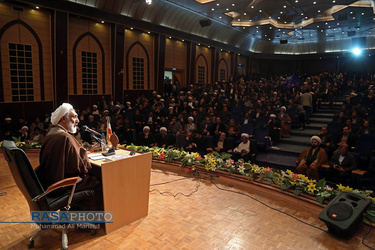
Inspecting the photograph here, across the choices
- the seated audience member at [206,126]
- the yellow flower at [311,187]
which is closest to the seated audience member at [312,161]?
the yellow flower at [311,187]

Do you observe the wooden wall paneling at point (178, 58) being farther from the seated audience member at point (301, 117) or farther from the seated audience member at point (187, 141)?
the seated audience member at point (187, 141)

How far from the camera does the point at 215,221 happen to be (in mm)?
3039

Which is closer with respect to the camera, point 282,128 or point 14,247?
point 14,247

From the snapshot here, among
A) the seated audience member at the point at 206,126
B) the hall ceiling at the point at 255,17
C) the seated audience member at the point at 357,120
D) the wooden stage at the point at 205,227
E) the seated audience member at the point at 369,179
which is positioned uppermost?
the hall ceiling at the point at 255,17

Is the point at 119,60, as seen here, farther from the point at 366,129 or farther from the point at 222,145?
the point at 366,129

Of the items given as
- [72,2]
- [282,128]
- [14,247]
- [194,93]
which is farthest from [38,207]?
[194,93]

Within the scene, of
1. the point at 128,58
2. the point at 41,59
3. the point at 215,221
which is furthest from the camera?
the point at 128,58

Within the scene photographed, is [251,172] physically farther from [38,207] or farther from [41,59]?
[41,59]

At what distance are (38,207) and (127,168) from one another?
0.89 m

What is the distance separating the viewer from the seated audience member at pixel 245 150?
5818mm

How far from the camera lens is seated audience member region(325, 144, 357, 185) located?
4.66 m

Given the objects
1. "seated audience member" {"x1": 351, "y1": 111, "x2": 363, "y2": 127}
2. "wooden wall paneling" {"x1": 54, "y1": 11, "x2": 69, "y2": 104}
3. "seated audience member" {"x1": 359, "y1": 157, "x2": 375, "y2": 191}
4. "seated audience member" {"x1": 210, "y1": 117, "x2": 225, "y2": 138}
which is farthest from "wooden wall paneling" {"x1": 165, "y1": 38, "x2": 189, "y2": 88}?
"seated audience member" {"x1": 359, "y1": 157, "x2": 375, "y2": 191}

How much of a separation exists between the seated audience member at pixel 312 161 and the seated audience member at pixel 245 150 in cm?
104

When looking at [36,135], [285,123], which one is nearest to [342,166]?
[285,123]
